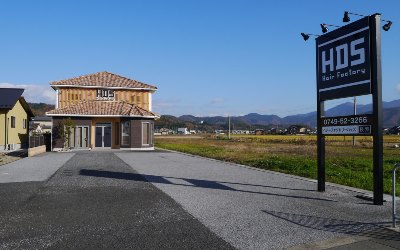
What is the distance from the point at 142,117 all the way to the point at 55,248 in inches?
982

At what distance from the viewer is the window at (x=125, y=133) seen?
29734 mm

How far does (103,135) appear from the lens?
98.9 feet

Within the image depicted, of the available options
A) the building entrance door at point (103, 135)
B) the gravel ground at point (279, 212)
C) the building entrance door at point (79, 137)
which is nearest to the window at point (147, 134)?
the building entrance door at point (103, 135)

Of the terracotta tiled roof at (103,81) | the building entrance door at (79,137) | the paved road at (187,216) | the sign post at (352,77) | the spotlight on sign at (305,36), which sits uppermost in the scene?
the terracotta tiled roof at (103,81)

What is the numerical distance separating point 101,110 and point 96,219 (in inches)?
947

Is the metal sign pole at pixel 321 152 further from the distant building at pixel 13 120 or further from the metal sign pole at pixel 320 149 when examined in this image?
the distant building at pixel 13 120

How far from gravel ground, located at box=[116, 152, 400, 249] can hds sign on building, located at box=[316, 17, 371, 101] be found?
8.42ft

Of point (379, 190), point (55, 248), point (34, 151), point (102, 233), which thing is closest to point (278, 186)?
point (379, 190)

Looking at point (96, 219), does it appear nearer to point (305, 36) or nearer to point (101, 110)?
point (305, 36)

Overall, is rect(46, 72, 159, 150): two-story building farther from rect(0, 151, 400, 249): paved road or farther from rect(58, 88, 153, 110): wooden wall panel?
rect(0, 151, 400, 249): paved road

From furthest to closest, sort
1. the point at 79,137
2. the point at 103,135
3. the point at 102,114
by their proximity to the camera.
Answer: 1. the point at 103,135
2. the point at 79,137
3. the point at 102,114

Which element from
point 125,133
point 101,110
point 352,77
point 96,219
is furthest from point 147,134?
point 96,219

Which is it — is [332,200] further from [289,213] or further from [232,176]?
[232,176]

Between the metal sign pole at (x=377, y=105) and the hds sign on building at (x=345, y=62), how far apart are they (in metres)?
0.13
